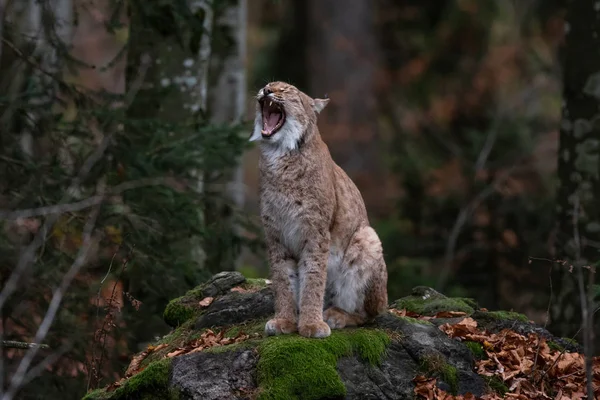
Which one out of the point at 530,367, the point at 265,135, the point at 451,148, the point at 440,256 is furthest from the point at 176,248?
the point at 451,148

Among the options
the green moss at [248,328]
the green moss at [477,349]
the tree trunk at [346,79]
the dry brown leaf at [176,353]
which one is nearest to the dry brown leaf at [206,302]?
the green moss at [248,328]

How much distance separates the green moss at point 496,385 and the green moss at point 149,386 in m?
2.05

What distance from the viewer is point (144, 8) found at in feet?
31.6

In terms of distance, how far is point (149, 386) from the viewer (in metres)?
5.83

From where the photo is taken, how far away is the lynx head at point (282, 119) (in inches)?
249

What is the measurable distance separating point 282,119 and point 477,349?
2.03m

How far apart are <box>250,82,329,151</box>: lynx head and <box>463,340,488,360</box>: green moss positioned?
1782mm

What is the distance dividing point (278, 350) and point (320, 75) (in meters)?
14.7

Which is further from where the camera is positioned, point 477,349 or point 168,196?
point 168,196

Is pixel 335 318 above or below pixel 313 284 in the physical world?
below

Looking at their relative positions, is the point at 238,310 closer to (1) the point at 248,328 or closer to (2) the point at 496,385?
(1) the point at 248,328

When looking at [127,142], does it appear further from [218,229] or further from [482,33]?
[482,33]

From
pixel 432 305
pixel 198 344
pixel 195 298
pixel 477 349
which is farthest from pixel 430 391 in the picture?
pixel 195 298

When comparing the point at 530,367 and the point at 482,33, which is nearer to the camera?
the point at 530,367
